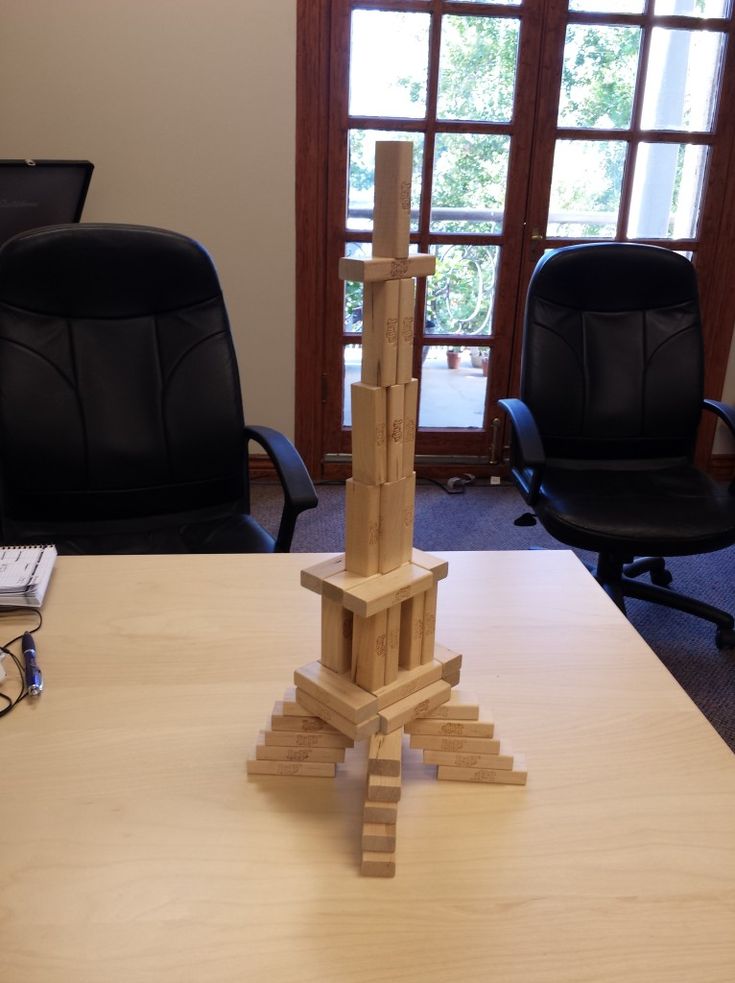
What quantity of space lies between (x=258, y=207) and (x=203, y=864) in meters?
2.60

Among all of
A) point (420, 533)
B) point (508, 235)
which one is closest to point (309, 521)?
point (420, 533)

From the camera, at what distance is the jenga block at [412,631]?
0.84 meters

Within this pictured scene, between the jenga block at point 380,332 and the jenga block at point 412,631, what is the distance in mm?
227

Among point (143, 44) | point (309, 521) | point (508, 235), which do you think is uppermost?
point (143, 44)

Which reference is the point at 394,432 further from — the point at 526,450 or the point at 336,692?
the point at 526,450

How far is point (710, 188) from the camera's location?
3.05m

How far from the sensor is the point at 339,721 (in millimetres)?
818

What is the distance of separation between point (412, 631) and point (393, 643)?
33 millimetres

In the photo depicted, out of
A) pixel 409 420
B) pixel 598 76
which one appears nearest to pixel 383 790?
pixel 409 420

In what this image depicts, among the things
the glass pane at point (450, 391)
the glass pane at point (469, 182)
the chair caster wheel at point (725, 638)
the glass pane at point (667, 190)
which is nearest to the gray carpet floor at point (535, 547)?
the chair caster wheel at point (725, 638)

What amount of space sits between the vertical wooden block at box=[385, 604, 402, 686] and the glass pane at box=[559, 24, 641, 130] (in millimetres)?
2671

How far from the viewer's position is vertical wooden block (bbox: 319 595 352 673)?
2.73 ft

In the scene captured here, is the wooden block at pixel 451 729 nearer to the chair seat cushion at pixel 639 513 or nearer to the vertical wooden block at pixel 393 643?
the vertical wooden block at pixel 393 643

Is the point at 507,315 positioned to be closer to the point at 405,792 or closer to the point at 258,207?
the point at 258,207
